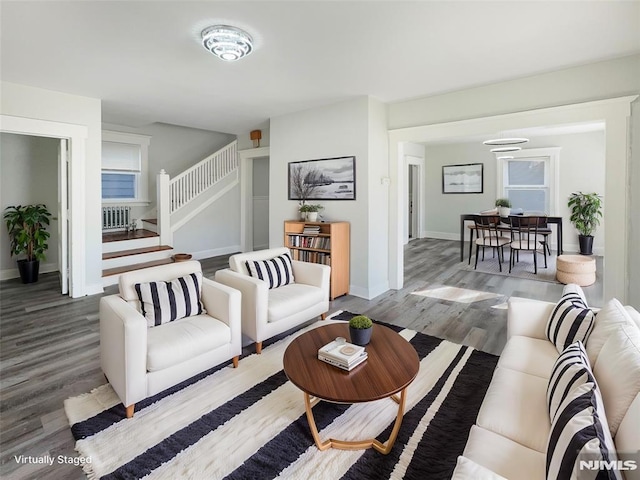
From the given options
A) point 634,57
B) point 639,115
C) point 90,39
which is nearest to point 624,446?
point 639,115

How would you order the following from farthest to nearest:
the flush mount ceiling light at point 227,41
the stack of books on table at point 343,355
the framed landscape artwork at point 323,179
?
1. the framed landscape artwork at point 323,179
2. the flush mount ceiling light at point 227,41
3. the stack of books on table at point 343,355

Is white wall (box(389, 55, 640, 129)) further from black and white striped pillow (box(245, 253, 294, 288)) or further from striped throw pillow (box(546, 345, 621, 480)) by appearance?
striped throw pillow (box(546, 345, 621, 480))

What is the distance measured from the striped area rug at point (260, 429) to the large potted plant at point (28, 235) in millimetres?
3821

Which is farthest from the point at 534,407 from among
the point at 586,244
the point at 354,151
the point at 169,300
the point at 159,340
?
the point at 586,244

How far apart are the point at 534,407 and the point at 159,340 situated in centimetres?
213

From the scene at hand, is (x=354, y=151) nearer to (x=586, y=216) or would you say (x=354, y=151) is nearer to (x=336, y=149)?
(x=336, y=149)

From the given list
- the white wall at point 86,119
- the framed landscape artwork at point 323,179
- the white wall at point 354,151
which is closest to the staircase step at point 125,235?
the white wall at point 86,119

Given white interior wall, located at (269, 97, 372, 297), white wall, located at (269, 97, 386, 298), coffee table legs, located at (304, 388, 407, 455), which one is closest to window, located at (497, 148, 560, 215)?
white wall, located at (269, 97, 386, 298)

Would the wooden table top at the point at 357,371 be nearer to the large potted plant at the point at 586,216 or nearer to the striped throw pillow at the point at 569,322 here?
the striped throw pillow at the point at 569,322

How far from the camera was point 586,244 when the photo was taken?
703cm

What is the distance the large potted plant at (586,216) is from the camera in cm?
702

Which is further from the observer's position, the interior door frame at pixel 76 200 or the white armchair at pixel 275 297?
the interior door frame at pixel 76 200

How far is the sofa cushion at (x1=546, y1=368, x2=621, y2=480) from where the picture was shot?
2.99 feet

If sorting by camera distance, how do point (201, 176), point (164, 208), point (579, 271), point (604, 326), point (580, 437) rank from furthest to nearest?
1. point (201, 176)
2. point (164, 208)
3. point (579, 271)
4. point (604, 326)
5. point (580, 437)
